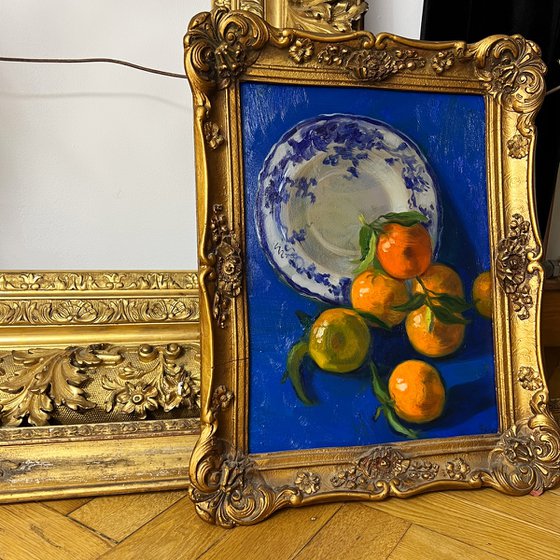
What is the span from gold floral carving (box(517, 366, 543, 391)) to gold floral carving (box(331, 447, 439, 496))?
178mm

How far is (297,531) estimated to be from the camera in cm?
68

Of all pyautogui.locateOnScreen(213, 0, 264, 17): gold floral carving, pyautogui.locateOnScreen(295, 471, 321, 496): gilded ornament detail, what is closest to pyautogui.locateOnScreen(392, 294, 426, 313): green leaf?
pyautogui.locateOnScreen(295, 471, 321, 496): gilded ornament detail

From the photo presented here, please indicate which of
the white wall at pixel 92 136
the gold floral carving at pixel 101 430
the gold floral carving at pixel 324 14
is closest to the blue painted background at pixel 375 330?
the gold floral carving at pixel 101 430

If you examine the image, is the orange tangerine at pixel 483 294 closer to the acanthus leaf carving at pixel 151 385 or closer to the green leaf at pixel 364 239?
the green leaf at pixel 364 239

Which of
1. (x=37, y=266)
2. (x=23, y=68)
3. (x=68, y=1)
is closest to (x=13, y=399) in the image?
(x=37, y=266)

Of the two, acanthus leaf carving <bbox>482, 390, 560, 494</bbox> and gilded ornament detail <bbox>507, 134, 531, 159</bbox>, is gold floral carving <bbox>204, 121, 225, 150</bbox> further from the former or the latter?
acanthus leaf carving <bbox>482, 390, 560, 494</bbox>

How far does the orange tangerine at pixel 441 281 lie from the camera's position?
0.79 meters

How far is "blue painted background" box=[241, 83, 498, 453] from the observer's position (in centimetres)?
74

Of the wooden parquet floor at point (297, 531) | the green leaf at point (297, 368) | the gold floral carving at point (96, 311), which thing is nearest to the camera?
the wooden parquet floor at point (297, 531)

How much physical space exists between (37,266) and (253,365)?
1.81ft

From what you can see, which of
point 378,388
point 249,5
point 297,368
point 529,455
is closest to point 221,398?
point 297,368

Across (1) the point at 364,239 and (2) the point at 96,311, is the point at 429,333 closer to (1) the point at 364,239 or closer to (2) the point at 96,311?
(1) the point at 364,239

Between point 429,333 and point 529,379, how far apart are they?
16 centimetres

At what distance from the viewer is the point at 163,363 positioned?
883 mm
